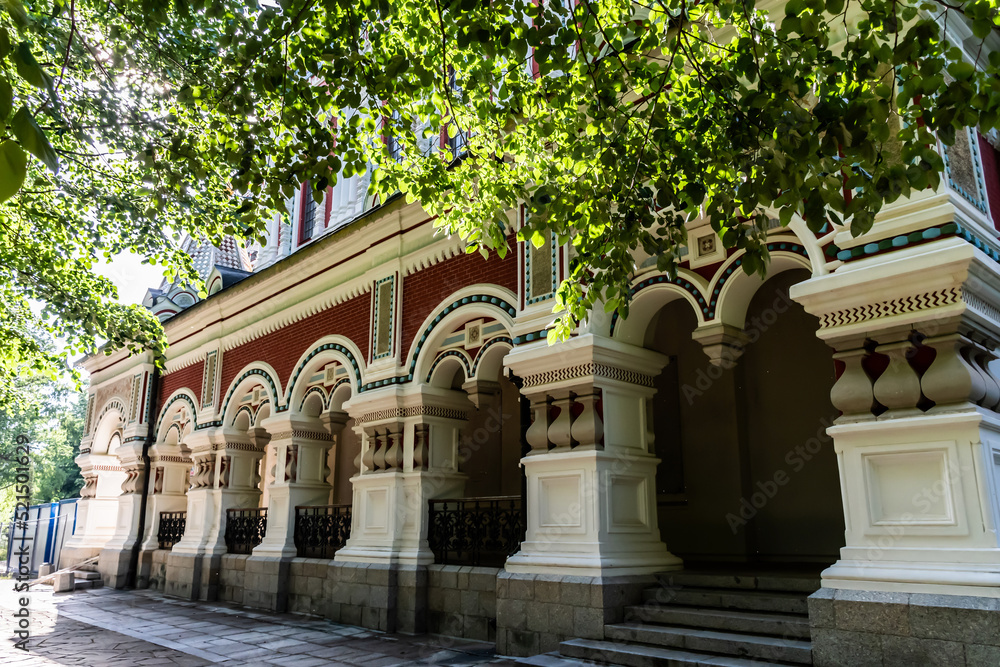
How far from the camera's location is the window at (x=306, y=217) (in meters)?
14.0

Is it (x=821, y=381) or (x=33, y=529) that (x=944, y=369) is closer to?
(x=821, y=381)

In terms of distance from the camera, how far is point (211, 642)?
868cm

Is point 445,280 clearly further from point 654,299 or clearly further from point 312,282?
point 312,282

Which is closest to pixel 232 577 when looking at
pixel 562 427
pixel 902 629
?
pixel 562 427

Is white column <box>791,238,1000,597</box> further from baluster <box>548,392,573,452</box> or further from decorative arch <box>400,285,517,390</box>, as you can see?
decorative arch <box>400,285,517,390</box>

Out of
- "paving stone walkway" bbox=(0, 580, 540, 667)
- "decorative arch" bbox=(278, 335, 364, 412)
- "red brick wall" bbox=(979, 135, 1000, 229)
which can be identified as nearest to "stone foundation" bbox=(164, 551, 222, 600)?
"paving stone walkway" bbox=(0, 580, 540, 667)

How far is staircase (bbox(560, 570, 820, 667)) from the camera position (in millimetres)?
5352

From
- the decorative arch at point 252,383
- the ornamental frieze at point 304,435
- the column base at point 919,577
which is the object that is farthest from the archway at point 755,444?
the decorative arch at point 252,383

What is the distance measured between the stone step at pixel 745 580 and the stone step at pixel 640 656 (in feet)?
3.00

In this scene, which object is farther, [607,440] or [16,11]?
[607,440]

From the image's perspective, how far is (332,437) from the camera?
38.5ft

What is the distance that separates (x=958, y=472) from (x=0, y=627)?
1145 cm

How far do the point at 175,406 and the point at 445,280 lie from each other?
8522 millimetres

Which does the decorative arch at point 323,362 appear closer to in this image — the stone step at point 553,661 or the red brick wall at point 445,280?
the red brick wall at point 445,280
